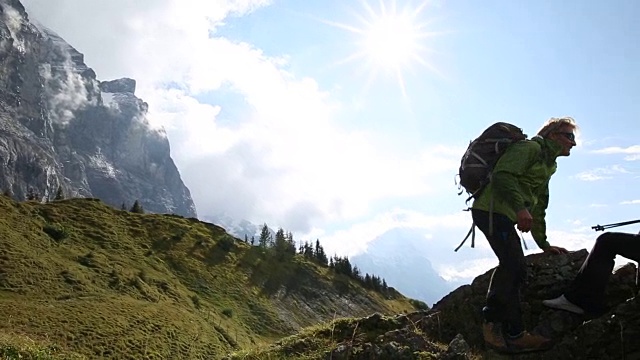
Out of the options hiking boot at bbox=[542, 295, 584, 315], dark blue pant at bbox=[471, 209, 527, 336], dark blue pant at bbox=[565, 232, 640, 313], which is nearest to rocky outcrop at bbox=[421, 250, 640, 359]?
hiking boot at bbox=[542, 295, 584, 315]

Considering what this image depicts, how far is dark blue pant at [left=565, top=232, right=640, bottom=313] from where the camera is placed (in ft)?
22.3

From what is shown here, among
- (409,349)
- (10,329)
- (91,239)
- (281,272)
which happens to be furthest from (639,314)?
(281,272)

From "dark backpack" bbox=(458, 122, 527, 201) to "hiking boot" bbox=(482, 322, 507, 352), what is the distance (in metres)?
1.96

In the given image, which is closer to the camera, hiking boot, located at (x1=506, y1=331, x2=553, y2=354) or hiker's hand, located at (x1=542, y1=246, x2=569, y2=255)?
hiking boot, located at (x1=506, y1=331, x2=553, y2=354)

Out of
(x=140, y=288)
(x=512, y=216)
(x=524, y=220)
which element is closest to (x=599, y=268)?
(x=512, y=216)

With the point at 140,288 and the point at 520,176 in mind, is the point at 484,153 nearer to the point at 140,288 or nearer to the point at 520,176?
the point at 520,176

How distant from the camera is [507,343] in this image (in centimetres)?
685

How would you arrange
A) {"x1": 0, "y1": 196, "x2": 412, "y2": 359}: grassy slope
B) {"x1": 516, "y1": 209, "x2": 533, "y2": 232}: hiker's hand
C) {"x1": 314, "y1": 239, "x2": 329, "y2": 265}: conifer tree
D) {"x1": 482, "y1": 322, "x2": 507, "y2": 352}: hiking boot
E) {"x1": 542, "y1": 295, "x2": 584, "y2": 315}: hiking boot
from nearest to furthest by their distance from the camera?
{"x1": 516, "y1": 209, "x2": 533, "y2": 232}: hiker's hand < {"x1": 482, "y1": 322, "x2": 507, "y2": 352}: hiking boot < {"x1": 542, "y1": 295, "x2": 584, "y2": 315}: hiking boot < {"x1": 0, "y1": 196, "x2": 412, "y2": 359}: grassy slope < {"x1": 314, "y1": 239, "x2": 329, "y2": 265}: conifer tree

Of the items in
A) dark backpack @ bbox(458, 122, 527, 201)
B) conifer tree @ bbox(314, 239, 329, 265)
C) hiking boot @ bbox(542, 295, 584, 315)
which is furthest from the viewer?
conifer tree @ bbox(314, 239, 329, 265)

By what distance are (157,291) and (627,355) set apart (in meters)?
54.7

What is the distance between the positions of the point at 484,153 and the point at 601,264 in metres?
2.28

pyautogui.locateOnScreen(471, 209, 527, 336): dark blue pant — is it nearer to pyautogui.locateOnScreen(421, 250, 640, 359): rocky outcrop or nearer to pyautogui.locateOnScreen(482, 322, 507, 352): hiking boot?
pyautogui.locateOnScreen(482, 322, 507, 352): hiking boot

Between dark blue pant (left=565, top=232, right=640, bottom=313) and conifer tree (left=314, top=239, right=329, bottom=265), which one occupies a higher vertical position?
conifer tree (left=314, top=239, right=329, bottom=265)

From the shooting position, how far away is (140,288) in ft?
168
